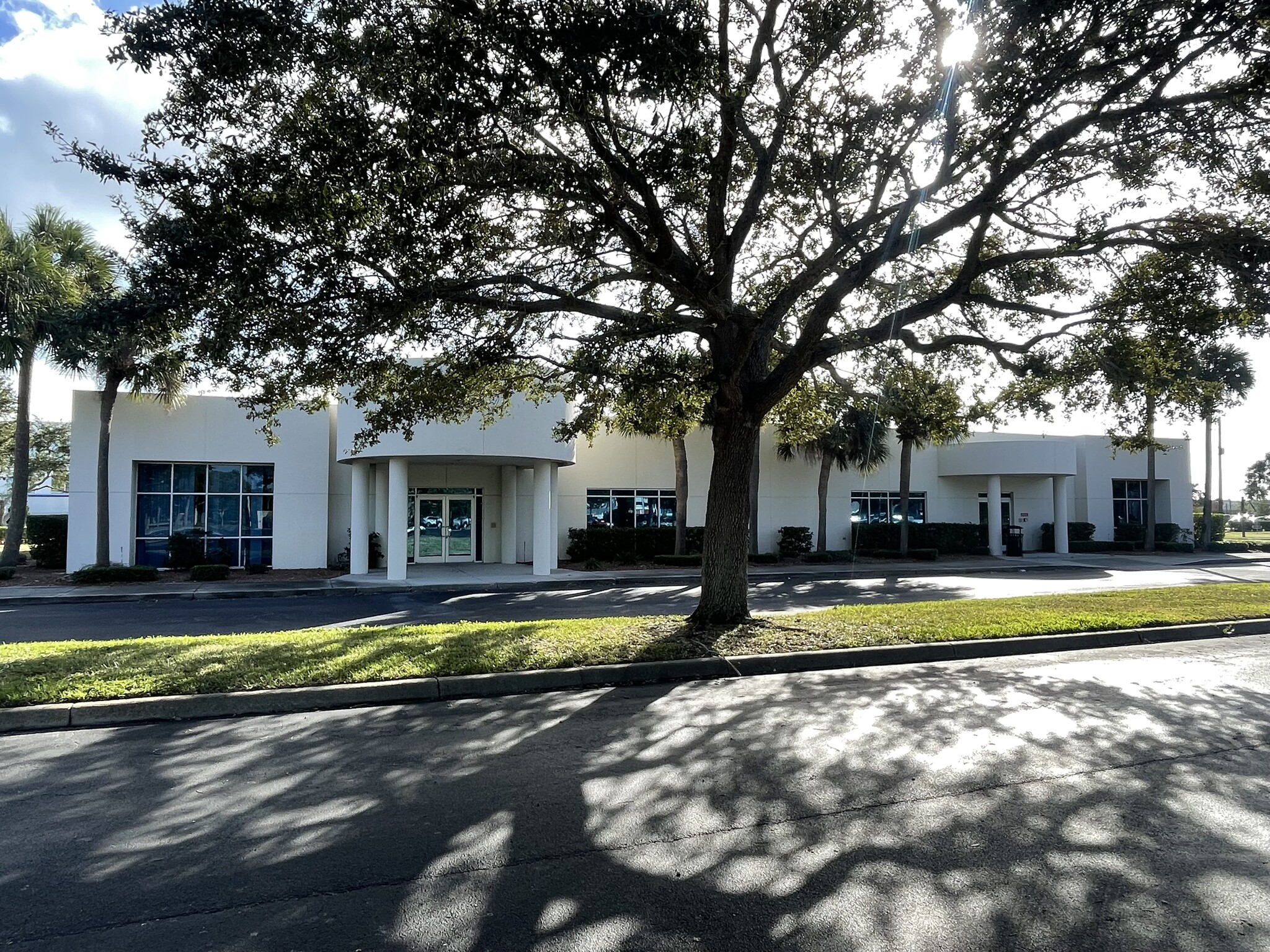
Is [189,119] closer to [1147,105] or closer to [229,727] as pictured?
[229,727]

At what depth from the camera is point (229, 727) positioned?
6.30m

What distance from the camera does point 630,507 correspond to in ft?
91.9

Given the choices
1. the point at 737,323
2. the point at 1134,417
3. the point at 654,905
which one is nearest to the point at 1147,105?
the point at 737,323

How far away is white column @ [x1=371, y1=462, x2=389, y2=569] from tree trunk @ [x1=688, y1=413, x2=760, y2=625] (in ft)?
51.3

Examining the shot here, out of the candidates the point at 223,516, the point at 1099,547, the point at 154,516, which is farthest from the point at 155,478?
the point at 1099,547

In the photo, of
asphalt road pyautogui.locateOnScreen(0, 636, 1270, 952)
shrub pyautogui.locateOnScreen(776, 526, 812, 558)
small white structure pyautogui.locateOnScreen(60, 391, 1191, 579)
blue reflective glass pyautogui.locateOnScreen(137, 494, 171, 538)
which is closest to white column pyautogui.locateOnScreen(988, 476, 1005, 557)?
small white structure pyautogui.locateOnScreen(60, 391, 1191, 579)

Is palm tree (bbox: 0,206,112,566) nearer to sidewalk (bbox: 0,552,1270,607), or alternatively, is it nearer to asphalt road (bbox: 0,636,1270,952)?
sidewalk (bbox: 0,552,1270,607)

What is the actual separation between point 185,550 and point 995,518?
91.7ft

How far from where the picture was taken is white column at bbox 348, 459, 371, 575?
21969 millimetres

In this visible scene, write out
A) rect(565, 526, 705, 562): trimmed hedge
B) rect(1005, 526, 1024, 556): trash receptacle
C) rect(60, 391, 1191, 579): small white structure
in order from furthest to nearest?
rect(1005, 526, 1024, 556): trash receptacle → rect(565, 526, 705, 562): trimmed hedge → rect(60, 391, 1191, 579): small white structure

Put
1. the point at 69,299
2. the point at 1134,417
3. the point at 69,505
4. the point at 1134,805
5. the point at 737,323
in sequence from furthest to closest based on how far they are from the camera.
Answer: the point at 69,505 → the point at 69,299 → the point at 1134,417 → the point at 737,323 → the point at 1134,805

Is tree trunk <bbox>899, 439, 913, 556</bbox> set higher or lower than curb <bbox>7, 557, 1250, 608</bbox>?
higher

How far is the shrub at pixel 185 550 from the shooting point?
22438 millimetres

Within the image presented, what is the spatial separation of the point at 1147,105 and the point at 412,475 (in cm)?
2054
